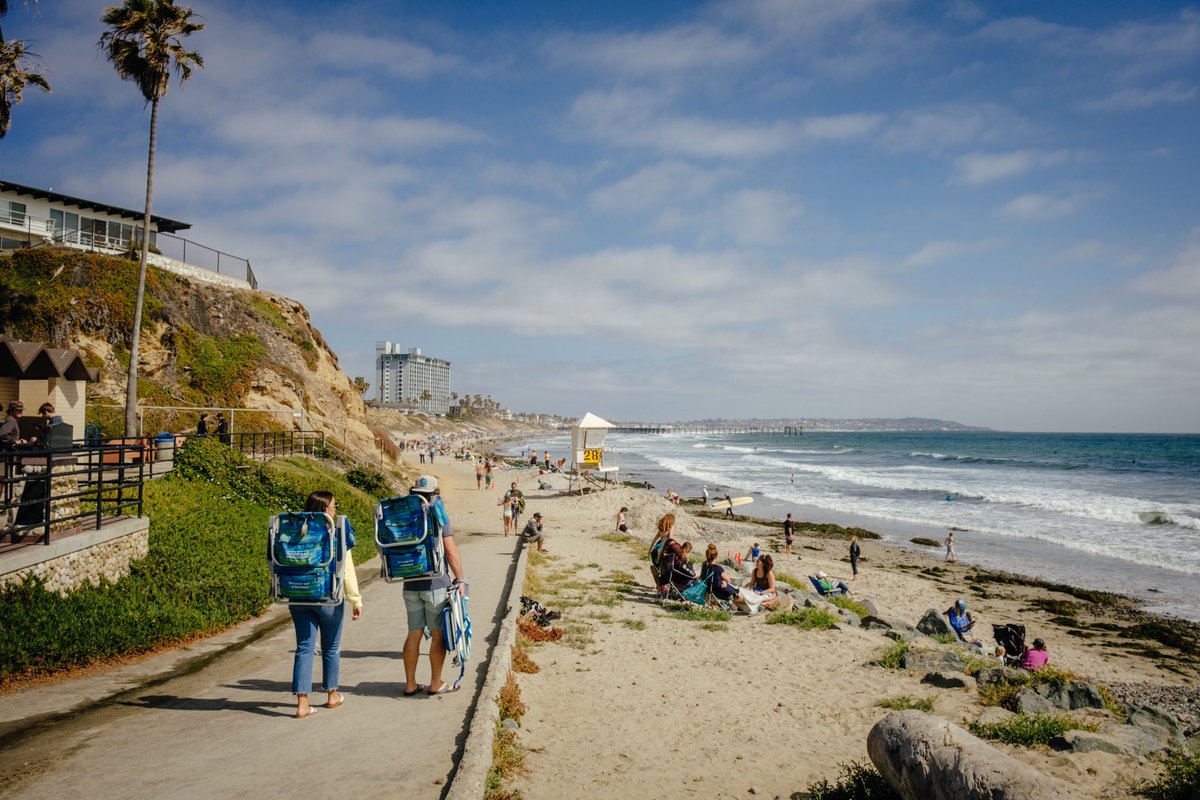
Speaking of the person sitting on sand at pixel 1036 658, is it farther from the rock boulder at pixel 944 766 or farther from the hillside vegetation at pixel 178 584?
the hillside vegetation at pixel 178 584

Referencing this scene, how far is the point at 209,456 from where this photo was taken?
1539 centimetres

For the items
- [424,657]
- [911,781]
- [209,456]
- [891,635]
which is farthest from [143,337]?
[911,781]

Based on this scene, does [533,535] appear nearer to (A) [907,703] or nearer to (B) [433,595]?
(A) [907,703]

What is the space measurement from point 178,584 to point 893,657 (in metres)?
10.1

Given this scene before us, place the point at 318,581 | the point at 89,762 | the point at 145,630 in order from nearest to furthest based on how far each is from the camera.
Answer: the point at 89,762
the point at 318,581
the point at 145,630

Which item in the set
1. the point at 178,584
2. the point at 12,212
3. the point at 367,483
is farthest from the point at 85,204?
the point at 178,584

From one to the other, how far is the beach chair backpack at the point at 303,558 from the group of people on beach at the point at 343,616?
110 millimetres

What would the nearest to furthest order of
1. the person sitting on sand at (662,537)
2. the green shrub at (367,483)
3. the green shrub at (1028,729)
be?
the green shrub at (1028,729)
the person sitting on sand at (662,537)
the green shrub at (367,483)

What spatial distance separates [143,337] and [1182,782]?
3008cm

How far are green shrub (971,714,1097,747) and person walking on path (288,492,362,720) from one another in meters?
6.10

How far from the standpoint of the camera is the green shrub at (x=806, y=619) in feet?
37.5

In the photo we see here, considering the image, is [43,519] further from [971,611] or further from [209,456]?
[971,611]

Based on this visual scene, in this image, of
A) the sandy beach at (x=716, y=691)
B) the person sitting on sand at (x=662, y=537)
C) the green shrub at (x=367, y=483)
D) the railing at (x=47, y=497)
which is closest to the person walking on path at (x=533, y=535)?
the sandy beach at (x=716, y=691)


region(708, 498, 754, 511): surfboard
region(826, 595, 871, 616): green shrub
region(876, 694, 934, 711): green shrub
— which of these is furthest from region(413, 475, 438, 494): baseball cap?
region(708, 498, 754, 511): surfboard
